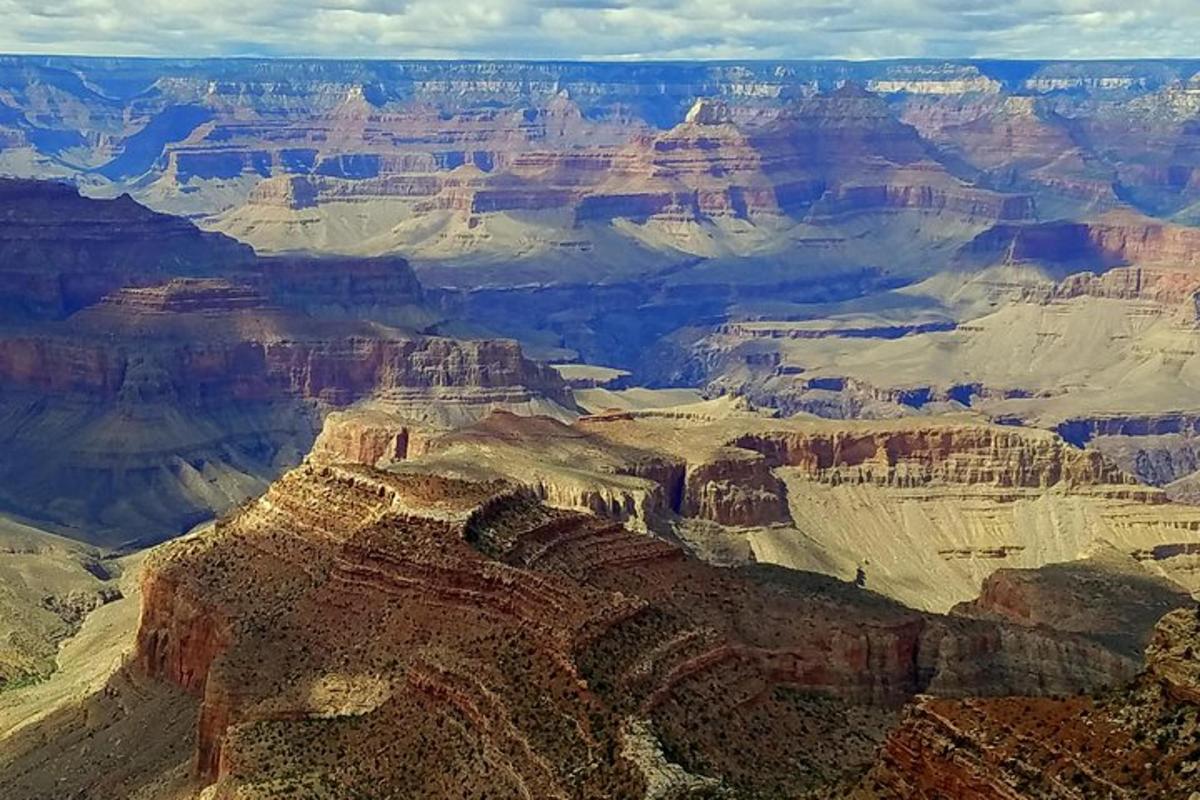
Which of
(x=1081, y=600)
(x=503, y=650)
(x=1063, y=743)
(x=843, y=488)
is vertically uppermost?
(x=1063, y=743)

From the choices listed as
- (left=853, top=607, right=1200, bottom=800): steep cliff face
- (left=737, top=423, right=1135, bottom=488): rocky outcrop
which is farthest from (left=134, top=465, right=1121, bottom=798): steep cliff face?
(left=737, top=423, right=1135, bottom=488): rocky outcrop

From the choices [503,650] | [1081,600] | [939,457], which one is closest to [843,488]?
[939,457]

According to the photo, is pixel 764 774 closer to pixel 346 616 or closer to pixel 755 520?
pixel 346 616

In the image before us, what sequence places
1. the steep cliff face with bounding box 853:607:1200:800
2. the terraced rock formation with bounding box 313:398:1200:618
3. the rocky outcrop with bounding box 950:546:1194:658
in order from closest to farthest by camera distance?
the steep cliff face with bounding box 853:607:1200:800
the rocky outcrop with bounding box 950:546:1194:658
the terraced rock formation with bounding box 313:398:1200:618

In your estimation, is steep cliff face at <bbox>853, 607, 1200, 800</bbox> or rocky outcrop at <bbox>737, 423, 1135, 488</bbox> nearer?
steep cliff face at <bbox>853, 607, 1200, 800</bbox>

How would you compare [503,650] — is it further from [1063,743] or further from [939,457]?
[939,457]

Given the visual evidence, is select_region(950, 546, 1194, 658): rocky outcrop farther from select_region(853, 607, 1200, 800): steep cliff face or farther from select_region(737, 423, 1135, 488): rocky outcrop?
select_region(853, 607, 1200, 800): steep cliff face
